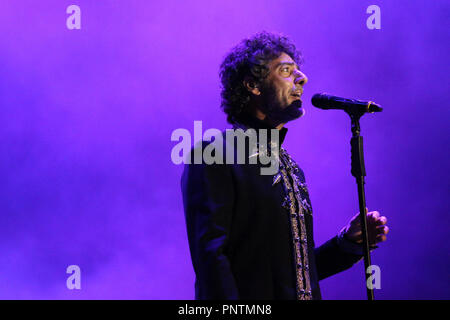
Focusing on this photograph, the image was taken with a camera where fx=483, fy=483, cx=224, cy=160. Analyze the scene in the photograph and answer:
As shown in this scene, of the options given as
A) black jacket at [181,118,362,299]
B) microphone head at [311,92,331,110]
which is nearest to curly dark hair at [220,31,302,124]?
microphone head at [311,92,331,110]

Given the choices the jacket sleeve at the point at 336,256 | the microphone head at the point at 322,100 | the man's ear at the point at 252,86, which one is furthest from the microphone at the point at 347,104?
the jacket sleeve at the point at 336,256

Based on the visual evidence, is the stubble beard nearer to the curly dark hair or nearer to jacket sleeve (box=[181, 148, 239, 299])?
the curly dark hair

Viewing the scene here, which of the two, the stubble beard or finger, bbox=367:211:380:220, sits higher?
the stubble beard

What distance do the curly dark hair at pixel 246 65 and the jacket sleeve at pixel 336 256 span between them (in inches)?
22.6

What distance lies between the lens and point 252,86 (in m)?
1.78

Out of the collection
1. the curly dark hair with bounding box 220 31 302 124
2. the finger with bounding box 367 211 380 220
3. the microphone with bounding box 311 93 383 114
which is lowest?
the finger with bounding box 367 211 380 220

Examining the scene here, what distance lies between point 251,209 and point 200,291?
28cm

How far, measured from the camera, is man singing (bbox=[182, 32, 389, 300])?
4.45ft

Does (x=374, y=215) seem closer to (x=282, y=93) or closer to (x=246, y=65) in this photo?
(x=282, y=93)

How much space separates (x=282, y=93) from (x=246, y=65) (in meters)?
0.23
